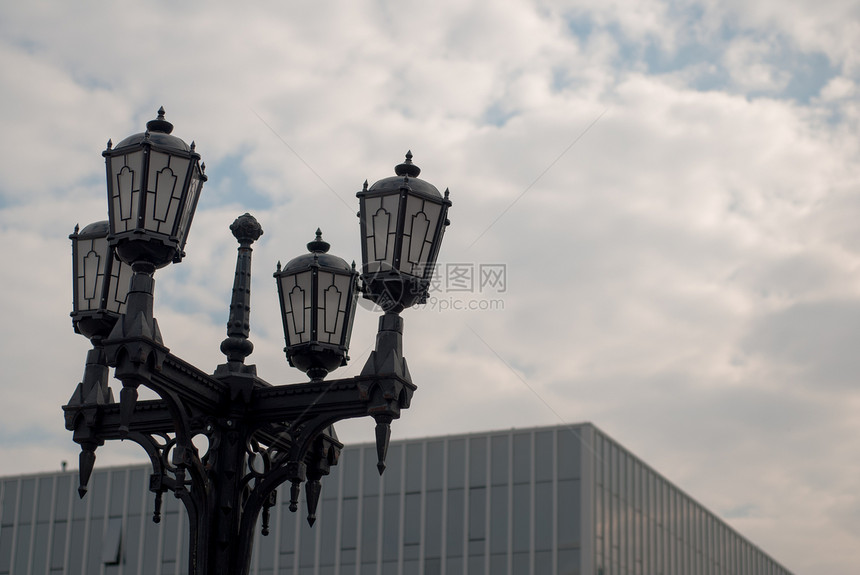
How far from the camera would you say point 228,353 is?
30.3ft

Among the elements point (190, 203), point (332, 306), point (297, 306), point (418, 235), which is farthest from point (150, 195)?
point (332, 306)

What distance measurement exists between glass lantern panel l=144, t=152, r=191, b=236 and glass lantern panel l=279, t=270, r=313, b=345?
165 cm

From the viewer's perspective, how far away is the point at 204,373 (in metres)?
8.63

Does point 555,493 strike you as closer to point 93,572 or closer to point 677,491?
point 677,491

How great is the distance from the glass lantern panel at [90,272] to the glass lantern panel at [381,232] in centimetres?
230

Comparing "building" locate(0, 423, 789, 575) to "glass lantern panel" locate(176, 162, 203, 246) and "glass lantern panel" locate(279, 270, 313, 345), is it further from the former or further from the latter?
"glass lantern panel" locate(176, 162, 203, 246)

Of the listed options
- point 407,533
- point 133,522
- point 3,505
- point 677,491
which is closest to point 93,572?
point 133,522

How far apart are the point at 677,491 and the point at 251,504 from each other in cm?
5075

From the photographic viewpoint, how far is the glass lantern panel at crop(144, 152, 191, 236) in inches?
314

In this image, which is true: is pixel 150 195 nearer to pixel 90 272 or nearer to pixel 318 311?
pixel 90 272

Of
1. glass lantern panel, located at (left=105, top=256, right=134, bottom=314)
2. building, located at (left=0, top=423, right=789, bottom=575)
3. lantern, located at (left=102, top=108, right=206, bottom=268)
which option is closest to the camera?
lantern, located at (left=102, top=108, right=206, bottom=268)

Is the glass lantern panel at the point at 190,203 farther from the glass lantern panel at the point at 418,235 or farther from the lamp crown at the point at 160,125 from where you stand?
the glass lantern panel at the point at 418,235

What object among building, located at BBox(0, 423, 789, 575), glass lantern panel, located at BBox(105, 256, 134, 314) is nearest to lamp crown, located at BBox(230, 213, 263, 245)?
glass lantern panel, located at BBox(105, 256, 134, 314)

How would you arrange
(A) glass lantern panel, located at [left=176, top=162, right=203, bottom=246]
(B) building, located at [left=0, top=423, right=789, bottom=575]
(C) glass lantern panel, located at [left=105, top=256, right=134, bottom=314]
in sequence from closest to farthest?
(A) glass lantern panel, located at [left=176, top=162, right=203, bottom=246]
(C) glass lantern panel, located at [left=105, top=256, right=134, bottom=314]
(B) building, located at [left=0, top=423, right=789, bottom=575]
